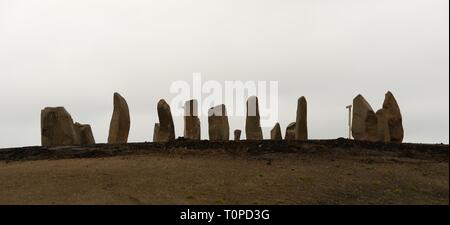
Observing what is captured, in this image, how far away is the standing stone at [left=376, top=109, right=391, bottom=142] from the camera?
89.7 feet

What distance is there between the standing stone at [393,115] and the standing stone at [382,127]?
0.45 metres

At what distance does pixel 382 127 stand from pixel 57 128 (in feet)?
42.3

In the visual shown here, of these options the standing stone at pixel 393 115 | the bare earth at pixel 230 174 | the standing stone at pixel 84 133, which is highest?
the standing stone at pixel 393 115

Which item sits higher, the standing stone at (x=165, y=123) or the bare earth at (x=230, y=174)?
the standing stone at (x=165, y=123)

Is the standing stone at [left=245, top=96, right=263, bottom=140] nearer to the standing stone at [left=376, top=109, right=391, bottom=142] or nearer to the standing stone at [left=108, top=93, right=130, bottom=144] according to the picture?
the standing stone at [left=376, top=109, right=391, bottom=142]

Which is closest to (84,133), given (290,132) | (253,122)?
(253,122)

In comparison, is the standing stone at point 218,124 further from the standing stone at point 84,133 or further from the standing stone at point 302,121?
the standing stone at point 84,133

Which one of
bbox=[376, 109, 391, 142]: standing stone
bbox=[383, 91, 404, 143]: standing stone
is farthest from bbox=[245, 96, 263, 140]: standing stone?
bbox=[383, 91, 404, 143]: standing stone

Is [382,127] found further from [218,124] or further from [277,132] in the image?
[218,124]

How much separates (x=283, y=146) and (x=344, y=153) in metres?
2.12

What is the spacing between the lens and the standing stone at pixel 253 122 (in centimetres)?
2869

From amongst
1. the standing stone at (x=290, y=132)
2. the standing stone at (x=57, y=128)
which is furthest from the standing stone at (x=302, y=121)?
the standing stone at (x=57, y=128)

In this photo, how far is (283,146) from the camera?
2297 cm
